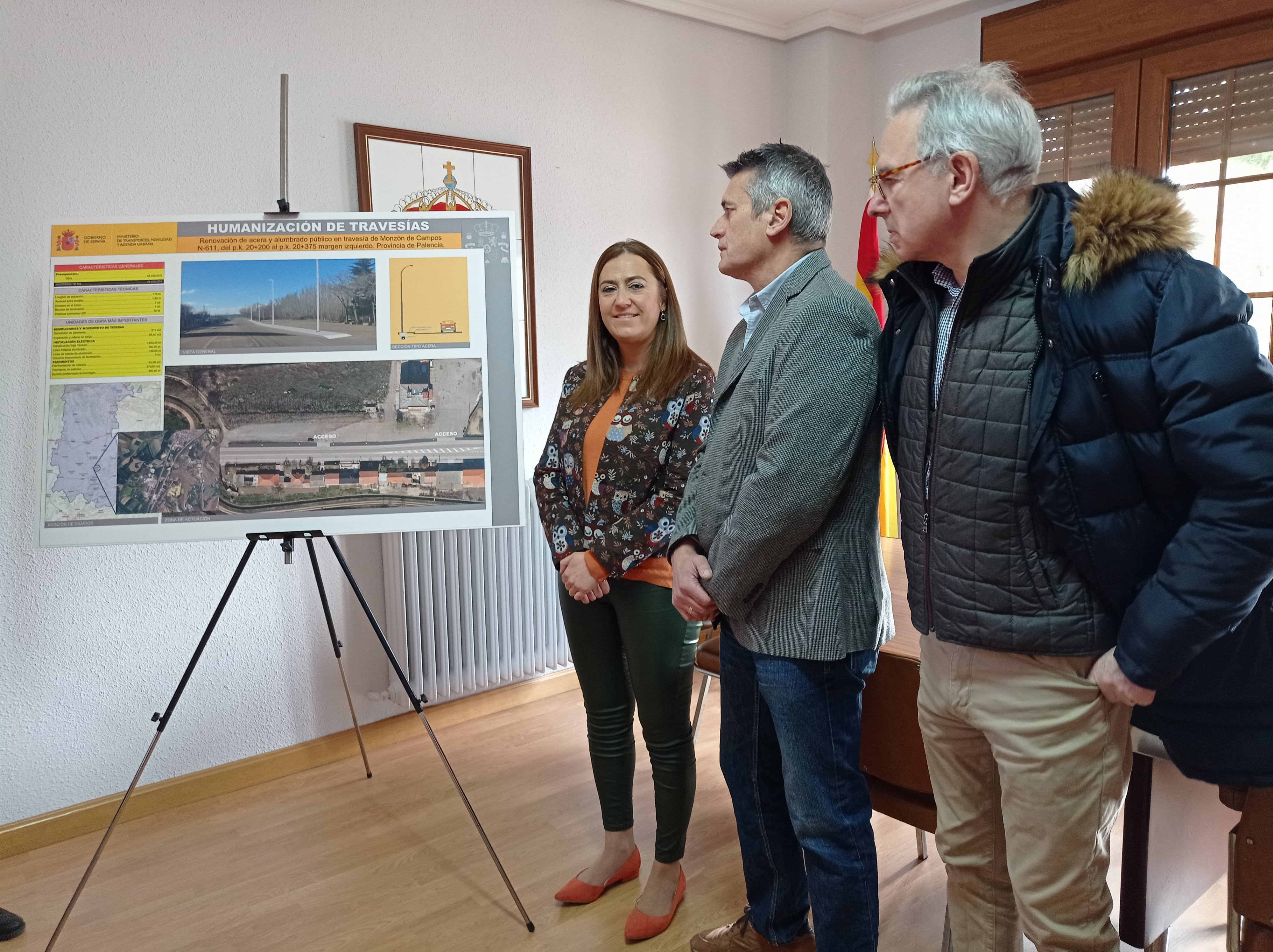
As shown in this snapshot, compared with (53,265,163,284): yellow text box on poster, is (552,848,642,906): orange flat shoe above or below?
below

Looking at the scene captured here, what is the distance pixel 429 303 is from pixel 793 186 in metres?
0.88

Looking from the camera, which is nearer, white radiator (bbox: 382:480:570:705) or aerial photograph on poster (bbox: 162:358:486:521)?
aerial photograph on poster (bbox: 162:358:486:521)

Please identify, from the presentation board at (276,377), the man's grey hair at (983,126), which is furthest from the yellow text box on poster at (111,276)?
the man's grey hair at (983,126)

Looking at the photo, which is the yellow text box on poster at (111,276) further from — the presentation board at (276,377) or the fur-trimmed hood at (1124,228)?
the fur-trimmed hood at (1124,228)

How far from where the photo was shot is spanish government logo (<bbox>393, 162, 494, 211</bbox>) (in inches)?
124

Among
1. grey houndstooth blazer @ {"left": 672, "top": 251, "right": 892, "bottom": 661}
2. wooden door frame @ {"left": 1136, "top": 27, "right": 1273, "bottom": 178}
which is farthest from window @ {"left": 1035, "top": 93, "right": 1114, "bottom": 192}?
grey houndstooth blazer @ {"left": 672, "top": 251, "right": 892, "bottom": 661}

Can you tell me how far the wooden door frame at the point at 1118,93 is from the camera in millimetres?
3285

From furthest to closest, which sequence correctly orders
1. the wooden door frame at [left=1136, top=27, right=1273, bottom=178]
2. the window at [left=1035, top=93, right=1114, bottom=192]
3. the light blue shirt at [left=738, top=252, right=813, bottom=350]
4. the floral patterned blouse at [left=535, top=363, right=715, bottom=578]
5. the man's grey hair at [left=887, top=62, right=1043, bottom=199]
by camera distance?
the window at [left=1035, top=93, right=1114, bottom=192] → the wooden door frame at [left=1136, top=27, right=1273, bottom=178] → the floral patterned blouse at [left=535, top=363, right=715, bottom=578] → the light blue shirt at [left=738, top=252, right=813, bottom=350] → the man's grey hair at [left=887, top=62, right=1043, bottom=199]

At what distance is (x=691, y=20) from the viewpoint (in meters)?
3.90

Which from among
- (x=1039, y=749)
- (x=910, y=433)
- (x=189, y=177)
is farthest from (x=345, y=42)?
(x=1039, y=749)

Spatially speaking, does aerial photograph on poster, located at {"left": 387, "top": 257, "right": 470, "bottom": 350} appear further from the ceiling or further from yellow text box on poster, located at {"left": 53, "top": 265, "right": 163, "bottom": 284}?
the ceiling

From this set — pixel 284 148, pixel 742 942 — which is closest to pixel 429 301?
pixel 284 148

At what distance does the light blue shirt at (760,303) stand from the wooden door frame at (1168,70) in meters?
2.05

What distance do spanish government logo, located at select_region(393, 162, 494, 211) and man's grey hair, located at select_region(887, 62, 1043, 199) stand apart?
2.14 metres
